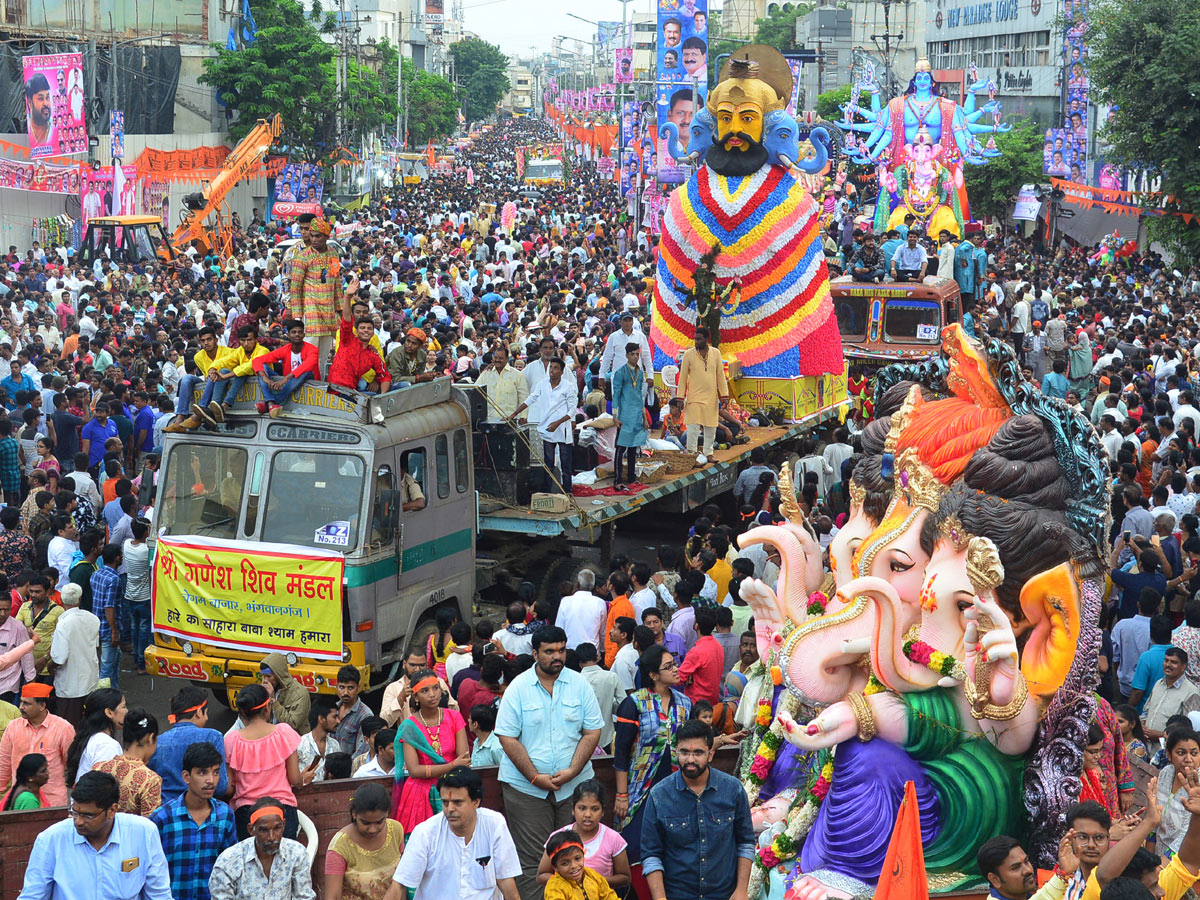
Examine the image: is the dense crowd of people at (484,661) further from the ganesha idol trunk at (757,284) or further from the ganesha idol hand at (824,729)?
the ganesha idol trunk at (757,284)

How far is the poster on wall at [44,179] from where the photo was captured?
33.9 m

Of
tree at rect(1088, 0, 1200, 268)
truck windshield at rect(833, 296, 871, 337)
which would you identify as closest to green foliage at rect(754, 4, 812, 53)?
tree at rect(1088, 0, 1200, 268)

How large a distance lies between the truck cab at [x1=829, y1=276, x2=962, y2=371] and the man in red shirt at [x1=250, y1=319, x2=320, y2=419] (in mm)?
9096

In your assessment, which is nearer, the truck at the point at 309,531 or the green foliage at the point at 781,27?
the truck at the point at 309,531

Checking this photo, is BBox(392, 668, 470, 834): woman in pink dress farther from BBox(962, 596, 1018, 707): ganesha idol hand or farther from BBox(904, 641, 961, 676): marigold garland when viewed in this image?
BBox(962, 596, 1018, 707): ganesha idol hand

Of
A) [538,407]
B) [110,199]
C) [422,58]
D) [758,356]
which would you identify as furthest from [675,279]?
[422,58]

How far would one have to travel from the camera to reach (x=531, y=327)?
19812 millimetres

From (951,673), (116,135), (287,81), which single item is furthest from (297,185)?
(951,673)

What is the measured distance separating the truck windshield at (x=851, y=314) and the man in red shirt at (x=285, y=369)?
30.9 ft

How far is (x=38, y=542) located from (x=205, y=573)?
2.13 metres

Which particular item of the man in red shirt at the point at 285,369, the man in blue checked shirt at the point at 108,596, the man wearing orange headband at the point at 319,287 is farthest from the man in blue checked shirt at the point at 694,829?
the man in blue checked shirt at the point at 108,596

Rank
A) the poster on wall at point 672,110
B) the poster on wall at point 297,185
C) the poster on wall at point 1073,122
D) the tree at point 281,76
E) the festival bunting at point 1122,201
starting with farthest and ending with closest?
1. the tree at point 281,76
2. the poster on wall at point 1073,122
3. the poster on wall at point 297,185
4. the poster on wall at point 672,110
5. the festival bunting at point 1122,201

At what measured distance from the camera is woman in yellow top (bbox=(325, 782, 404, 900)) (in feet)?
20.6

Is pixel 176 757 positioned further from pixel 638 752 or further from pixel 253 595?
pixel 253 595
